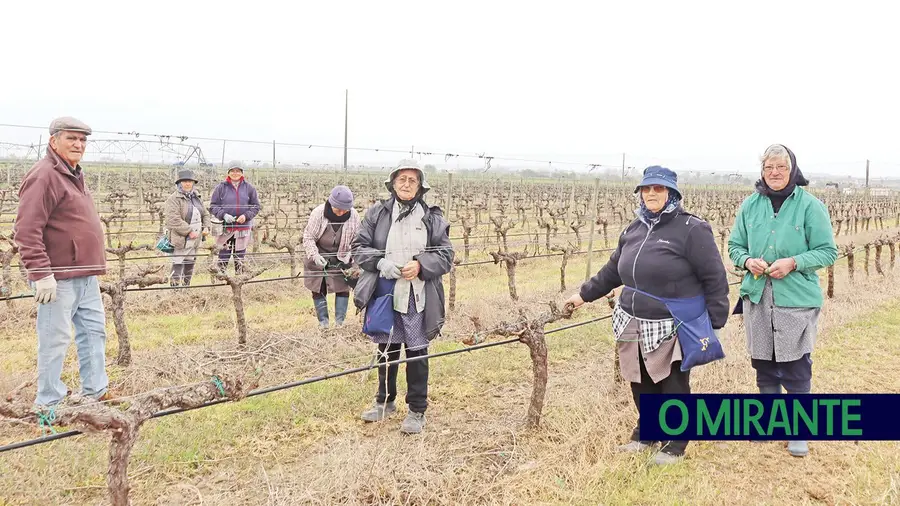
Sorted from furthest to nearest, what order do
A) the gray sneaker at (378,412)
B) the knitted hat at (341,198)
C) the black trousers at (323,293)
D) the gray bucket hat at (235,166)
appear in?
the gray bucket hat at (235,166) < the black trousers at (323,293) < the knitted hat at (341,198) < the gray sneaker at (378,412)

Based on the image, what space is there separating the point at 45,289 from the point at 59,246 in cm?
30

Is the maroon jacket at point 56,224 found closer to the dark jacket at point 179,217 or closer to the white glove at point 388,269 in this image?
the white glove at point 388,269

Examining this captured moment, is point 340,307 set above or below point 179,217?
below

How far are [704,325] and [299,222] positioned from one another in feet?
48.9

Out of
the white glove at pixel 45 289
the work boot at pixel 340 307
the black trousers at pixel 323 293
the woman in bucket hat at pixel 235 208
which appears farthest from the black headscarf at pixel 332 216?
the white glove at pixel 45 289

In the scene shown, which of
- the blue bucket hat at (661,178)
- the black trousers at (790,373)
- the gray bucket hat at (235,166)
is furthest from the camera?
the gray bucket hat at (235,166)

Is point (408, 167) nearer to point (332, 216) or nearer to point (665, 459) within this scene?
point (332, 216)

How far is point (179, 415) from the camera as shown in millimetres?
A: 3861

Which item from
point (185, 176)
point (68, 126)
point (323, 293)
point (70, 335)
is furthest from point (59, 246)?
point (185, 176)

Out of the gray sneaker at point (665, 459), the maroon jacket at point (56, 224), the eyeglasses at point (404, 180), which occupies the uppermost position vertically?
the eyeglasses at point (404, 180)

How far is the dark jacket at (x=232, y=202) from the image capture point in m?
7.08

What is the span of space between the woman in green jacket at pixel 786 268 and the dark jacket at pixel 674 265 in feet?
1.59

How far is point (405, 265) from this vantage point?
11.5 ft

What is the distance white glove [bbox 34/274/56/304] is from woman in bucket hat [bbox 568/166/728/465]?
3.18m
